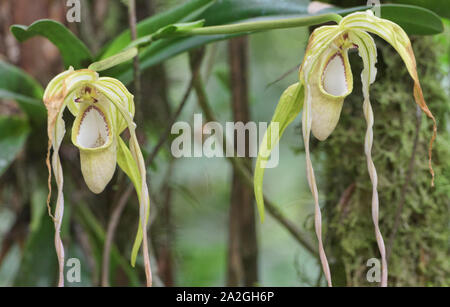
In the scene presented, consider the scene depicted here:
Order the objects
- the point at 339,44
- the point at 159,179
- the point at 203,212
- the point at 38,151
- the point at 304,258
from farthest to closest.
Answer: the point at 203,212 → the point at 159,179 → the point at 38,151 → the point at 304,258 → the point at 339,44

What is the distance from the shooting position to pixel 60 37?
76 centimetres

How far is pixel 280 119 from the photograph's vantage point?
23.3 inches

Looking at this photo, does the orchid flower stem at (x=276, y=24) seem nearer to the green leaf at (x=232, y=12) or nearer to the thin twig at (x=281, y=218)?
the green leaf at (x=232, y=12)

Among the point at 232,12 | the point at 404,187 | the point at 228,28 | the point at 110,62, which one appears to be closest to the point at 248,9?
the point at 232,12

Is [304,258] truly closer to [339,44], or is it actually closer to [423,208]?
[423,208]

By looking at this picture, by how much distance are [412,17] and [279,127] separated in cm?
26

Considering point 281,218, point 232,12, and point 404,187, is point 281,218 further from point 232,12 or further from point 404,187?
point 232,12

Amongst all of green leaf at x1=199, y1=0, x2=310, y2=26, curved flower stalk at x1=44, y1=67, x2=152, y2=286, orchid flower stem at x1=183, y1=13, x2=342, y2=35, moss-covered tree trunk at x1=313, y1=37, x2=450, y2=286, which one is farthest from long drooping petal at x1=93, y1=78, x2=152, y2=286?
moss-covered tree trunk at x1=313, y1=37, x2=450, y2=286

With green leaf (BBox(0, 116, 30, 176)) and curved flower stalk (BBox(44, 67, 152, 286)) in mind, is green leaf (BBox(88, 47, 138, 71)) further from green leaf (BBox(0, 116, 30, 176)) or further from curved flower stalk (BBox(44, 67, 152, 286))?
green leaf (BBox(0, 116, 30, 176))

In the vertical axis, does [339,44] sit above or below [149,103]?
below

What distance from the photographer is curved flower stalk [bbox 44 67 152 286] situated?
1.75 ft
